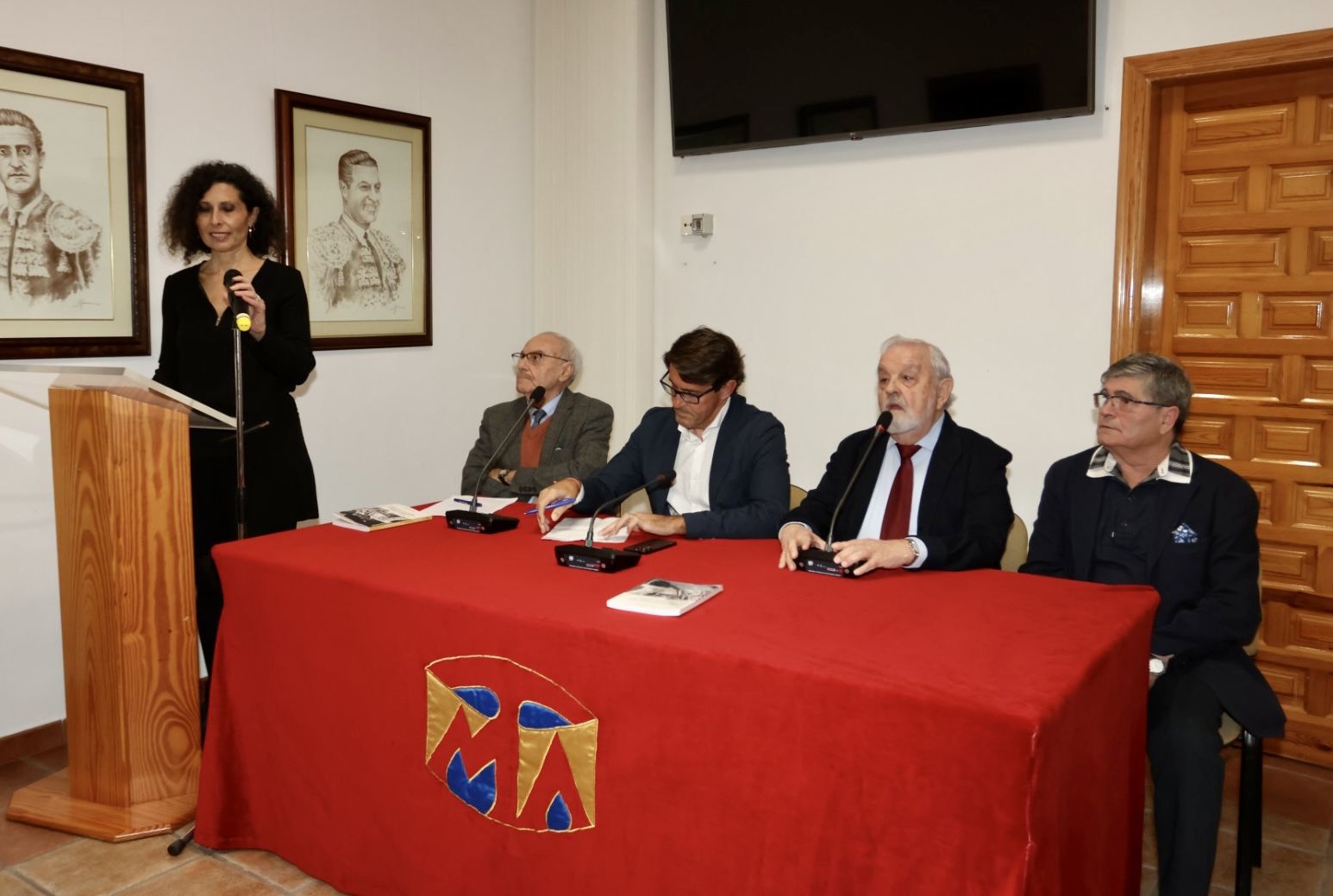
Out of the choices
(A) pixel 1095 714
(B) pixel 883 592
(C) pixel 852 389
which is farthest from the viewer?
(C) pixel 852 389

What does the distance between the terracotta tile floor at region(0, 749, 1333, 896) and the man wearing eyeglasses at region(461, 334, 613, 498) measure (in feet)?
4.56

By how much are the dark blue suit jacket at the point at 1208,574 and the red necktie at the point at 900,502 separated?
386 mm

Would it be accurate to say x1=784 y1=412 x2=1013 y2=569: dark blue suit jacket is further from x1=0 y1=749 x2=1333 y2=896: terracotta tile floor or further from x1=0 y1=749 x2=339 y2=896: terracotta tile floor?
x1=0 y1=749 x2=339 y2=896: terracotta tile floor


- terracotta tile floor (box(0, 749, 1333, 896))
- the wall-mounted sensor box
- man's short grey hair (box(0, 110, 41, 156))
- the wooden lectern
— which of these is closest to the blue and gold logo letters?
terracotta tile floor (box(0, 749, 1333, 896))

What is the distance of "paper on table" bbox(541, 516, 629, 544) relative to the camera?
103 inches

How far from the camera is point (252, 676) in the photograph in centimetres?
244

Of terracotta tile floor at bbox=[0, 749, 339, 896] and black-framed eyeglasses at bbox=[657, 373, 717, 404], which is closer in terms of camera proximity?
terracotta tile floor at bbox=[0, 749, 339, 896]

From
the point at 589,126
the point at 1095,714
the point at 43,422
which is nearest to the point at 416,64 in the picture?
the point at 589,126

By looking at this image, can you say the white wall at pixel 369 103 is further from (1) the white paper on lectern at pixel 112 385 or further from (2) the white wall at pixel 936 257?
(2) the white wall at pixel 936 257

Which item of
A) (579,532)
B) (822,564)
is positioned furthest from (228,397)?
(822,564)

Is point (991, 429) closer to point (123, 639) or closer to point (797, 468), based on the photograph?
point (797, 468)

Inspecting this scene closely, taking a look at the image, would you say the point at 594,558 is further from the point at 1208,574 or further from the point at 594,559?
the point at 1208,574

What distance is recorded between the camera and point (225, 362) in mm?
3098

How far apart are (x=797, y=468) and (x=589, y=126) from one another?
169 cm
